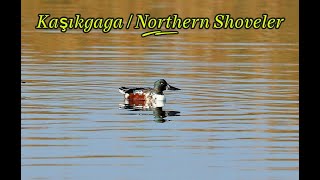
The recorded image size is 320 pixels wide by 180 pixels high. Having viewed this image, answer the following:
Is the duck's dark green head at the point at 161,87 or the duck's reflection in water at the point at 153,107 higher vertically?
the duck's dark green head at the point at 161,87

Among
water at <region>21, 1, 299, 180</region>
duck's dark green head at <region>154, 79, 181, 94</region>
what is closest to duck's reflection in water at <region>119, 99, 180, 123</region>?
water at <region>21, 1, 299, 180</region>

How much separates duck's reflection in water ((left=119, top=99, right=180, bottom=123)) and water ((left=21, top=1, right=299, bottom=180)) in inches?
3.7

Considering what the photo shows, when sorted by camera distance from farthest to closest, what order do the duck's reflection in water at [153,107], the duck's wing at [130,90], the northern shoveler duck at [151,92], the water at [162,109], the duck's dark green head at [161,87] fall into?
1. the duck's dark green head at [161,87]
2. the northern shoveler duck at [151,92]
3. the duck's wing at [130,90]
4. the duck's reflection in water at [153,107]
5. the water at [162,109]

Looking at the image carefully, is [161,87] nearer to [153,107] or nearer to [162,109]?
[153,107]

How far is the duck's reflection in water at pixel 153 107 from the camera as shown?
2020 centimetres

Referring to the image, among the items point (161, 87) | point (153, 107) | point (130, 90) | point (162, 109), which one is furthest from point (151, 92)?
point (162, 109)

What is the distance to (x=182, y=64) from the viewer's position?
27.1 m

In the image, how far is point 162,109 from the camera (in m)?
21.4

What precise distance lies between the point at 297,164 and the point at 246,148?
Answer: 1343 millimetres

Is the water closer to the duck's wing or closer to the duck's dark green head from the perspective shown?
the duck's dark green head

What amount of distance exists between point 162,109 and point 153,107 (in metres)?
0.60

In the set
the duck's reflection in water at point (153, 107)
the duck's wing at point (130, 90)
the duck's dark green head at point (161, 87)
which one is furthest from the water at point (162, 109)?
the duck's wing at point (130, 90)

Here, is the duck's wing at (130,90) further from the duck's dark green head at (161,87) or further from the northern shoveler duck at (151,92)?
the duck's dark green head at (161,87)

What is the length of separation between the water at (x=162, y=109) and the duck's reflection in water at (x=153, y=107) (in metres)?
0.09
